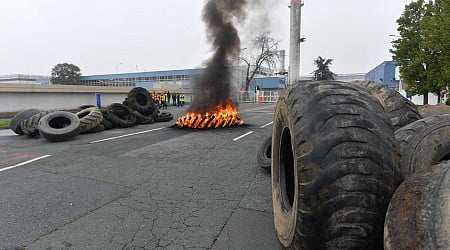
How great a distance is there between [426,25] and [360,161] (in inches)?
823

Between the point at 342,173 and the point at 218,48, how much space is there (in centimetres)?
1381

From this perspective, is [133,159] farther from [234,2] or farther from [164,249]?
[234,2]

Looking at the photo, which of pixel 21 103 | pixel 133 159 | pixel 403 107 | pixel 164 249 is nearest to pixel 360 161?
pixel 164 249

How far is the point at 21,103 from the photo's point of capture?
2044 centimetres

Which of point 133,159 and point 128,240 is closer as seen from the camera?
point 128,240

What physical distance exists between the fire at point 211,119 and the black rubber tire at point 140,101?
3.34 meters

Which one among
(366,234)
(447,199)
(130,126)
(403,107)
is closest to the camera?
(447,199)

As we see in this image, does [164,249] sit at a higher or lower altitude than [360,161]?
lower

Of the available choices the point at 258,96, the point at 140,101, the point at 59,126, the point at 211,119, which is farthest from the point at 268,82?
the point at 59,126

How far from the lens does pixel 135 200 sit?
4.14m

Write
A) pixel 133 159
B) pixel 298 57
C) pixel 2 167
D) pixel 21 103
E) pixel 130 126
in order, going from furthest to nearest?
pixel 21 103, pixel 298 57, pixel 130 126, pixel 133 159, pixel 2 167

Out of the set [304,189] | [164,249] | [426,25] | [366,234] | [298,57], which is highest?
[426,25]

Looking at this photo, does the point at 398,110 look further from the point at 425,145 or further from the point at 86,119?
the point at 86,119

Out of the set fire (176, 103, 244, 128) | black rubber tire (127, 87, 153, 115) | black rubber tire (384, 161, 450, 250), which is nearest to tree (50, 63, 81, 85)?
black rubber tire (127, 87, 153, 115)
